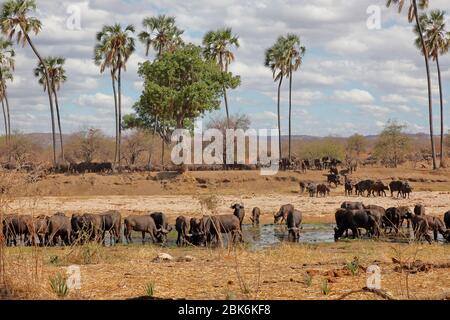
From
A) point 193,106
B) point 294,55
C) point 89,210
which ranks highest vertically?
point 294,55

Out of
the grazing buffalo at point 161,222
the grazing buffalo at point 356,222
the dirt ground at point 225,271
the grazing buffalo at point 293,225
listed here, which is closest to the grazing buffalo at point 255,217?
the grazing buffalo at point 293,225

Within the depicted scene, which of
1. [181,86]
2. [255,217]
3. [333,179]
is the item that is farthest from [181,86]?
[255,217]

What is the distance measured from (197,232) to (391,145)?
5422cm

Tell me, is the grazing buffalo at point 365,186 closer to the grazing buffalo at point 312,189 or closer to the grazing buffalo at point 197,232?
the grazing buffalo at point 312,189

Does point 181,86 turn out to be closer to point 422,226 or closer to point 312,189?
point 312,189

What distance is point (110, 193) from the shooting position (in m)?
46.8

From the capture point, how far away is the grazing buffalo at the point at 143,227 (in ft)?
82.2

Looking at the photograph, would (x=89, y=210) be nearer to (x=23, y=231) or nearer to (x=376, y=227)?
(x=23, y=231)

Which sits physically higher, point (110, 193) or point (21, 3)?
point (21, 3)

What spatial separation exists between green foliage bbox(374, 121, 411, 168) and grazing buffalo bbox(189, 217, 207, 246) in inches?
2067

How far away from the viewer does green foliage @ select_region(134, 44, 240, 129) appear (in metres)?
49.5

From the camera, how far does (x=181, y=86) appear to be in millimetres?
51281
